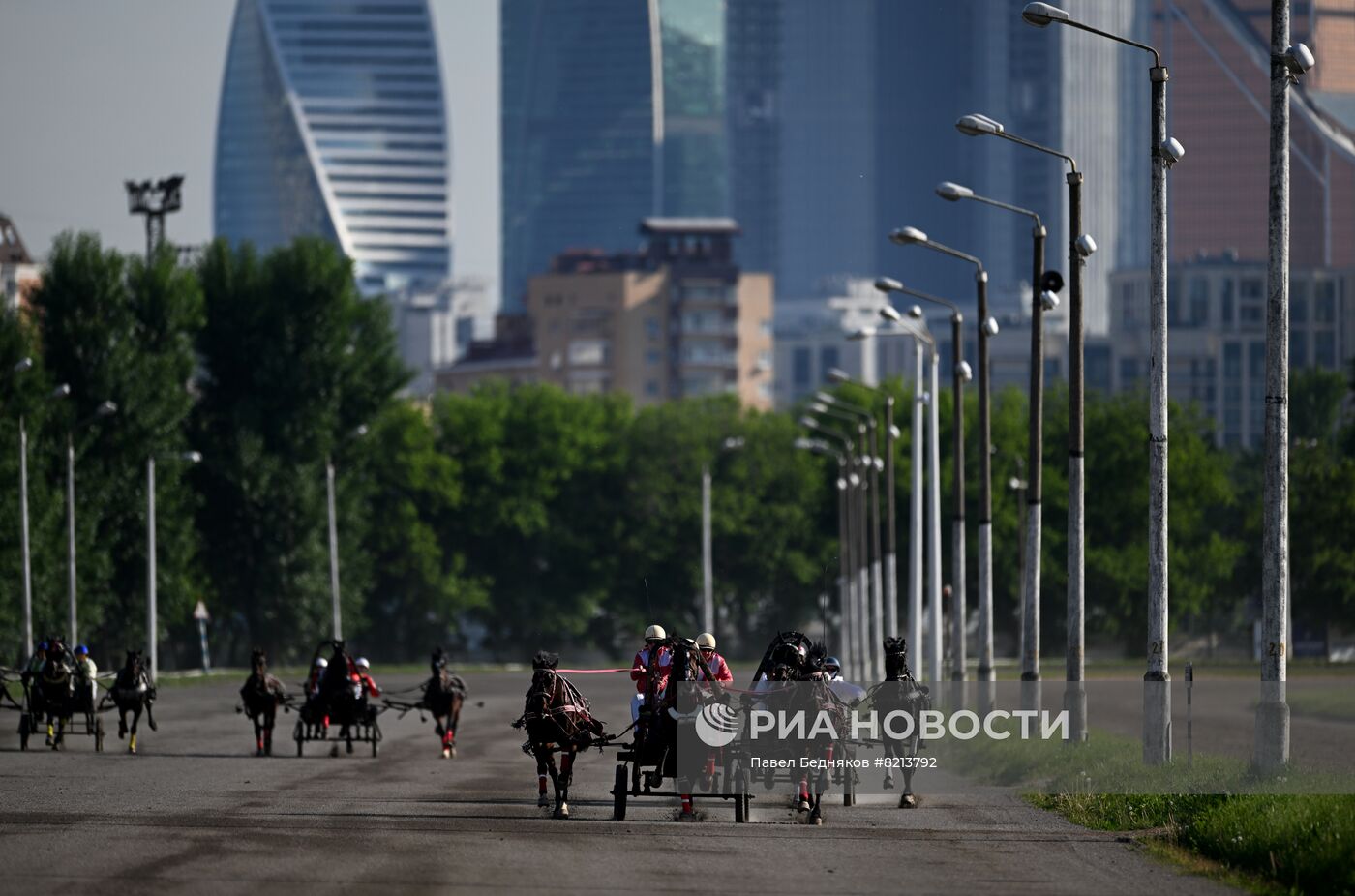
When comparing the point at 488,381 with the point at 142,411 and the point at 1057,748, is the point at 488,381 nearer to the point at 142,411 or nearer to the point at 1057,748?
the point at 142,411

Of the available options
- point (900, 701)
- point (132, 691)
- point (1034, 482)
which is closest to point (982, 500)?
point (1034, 482)

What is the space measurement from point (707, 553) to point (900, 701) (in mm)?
80342

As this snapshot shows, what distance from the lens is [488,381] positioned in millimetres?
126000

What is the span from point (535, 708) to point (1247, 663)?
72912mm

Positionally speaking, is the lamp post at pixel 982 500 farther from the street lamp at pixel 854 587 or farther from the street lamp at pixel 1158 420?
the street lamp at pixel 854 587

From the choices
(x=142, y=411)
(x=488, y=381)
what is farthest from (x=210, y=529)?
(x=488, y=381)

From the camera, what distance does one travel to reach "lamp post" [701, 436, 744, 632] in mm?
102438

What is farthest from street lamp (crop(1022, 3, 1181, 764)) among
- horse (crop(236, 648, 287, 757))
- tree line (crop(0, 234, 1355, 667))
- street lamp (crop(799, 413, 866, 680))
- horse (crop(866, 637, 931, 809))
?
tree line (crop(0, 234, 1355, 667))

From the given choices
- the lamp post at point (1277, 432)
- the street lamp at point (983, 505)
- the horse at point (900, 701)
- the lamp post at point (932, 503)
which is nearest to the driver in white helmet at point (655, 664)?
the horse at point (900, 701)

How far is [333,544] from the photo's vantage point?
91.8 meters

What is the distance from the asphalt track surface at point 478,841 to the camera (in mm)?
17141

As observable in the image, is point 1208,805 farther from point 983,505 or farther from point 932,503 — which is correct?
point 932,503

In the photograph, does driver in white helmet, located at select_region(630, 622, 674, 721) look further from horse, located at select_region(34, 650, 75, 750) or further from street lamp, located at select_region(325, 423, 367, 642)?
street lamp, located at select_region(325, 423, 367, 642)

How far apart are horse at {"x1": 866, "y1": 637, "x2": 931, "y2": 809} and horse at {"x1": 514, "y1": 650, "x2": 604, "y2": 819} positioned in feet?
10.7
